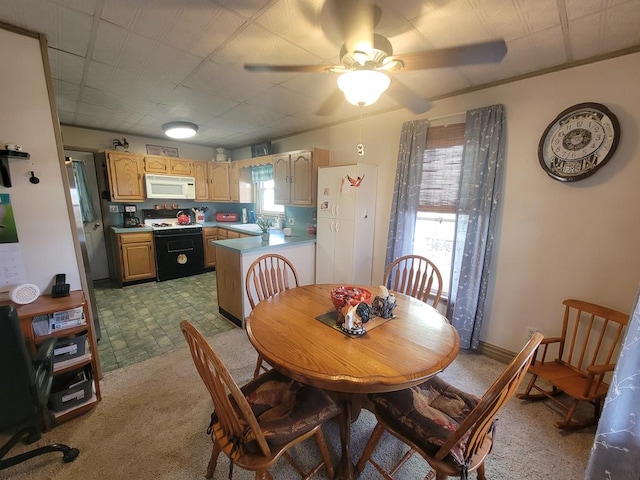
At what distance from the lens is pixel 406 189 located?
2742 millimetres

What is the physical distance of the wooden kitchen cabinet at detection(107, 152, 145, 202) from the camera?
3.94m

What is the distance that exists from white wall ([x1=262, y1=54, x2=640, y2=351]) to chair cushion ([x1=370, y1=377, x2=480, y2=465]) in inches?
55.4

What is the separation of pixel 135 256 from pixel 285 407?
3.96 meters

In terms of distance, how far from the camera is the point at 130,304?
346cm

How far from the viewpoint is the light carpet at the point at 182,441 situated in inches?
54.7

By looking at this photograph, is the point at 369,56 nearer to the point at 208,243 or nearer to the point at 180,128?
the point at 180,128

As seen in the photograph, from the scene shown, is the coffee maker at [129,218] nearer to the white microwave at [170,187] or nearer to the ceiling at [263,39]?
the white microwave at [170,187]

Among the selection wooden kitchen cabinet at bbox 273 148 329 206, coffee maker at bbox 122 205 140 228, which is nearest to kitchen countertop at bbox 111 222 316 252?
coffee maker at bbox 122 205 140 228

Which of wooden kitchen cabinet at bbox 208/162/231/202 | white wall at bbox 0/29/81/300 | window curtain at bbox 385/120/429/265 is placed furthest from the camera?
wooden kitchen cabinet at bbox 208/162/231/202

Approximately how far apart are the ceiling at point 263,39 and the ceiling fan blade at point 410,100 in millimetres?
65

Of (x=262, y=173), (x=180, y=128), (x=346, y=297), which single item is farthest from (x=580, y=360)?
(x=180, y=128)

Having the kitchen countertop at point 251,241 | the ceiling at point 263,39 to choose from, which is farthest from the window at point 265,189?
the ceiling at point 263,39

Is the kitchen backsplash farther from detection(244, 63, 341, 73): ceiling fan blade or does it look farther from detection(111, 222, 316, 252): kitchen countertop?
detection(244, 63, 341, 73): ceiling fan blade

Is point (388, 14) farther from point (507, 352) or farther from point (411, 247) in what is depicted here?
point (507, 352)
